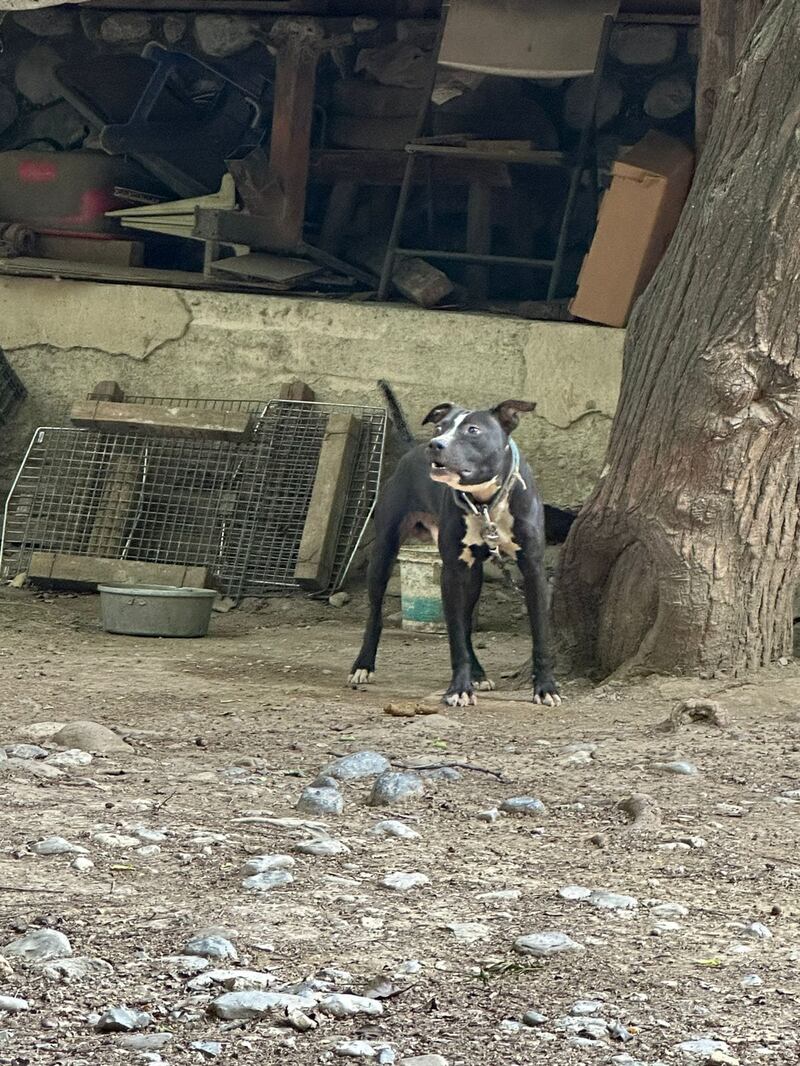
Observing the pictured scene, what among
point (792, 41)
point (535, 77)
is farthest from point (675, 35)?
point (792, 41)

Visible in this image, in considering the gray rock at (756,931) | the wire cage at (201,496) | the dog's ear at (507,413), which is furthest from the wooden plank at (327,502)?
the gray rock at (756,931)

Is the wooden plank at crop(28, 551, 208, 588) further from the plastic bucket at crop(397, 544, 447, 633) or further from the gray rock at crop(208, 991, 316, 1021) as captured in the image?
the gray rock at crop(208, 991, 316, 1021)

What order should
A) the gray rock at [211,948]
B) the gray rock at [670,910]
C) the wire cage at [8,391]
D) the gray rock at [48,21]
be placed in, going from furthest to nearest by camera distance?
1. the gray rock at [48,21]
2. the wire cage at [8,391]
3. the gray rock at [670,910]
4. the gray rock at [211,948]

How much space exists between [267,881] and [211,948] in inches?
20.5

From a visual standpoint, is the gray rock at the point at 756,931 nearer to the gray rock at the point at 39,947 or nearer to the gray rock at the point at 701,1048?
the gray rock at the point at 701,1048

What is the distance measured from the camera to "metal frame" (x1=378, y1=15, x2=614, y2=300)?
9.01m

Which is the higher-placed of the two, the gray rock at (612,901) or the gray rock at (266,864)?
the gray rock at (612,901)

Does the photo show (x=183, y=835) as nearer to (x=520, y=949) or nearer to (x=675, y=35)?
(x=520, y=949)

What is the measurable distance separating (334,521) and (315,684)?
216cm

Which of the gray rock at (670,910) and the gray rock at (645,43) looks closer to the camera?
the gray rock at (670,910)

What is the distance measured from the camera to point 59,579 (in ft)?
28.9

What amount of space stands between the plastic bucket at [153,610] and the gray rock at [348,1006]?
504 cm

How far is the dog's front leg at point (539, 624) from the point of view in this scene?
20.6ft

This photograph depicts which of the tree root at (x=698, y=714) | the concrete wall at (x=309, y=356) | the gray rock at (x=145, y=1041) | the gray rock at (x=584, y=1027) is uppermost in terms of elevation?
the concrete wall at (x=309, y=356)
